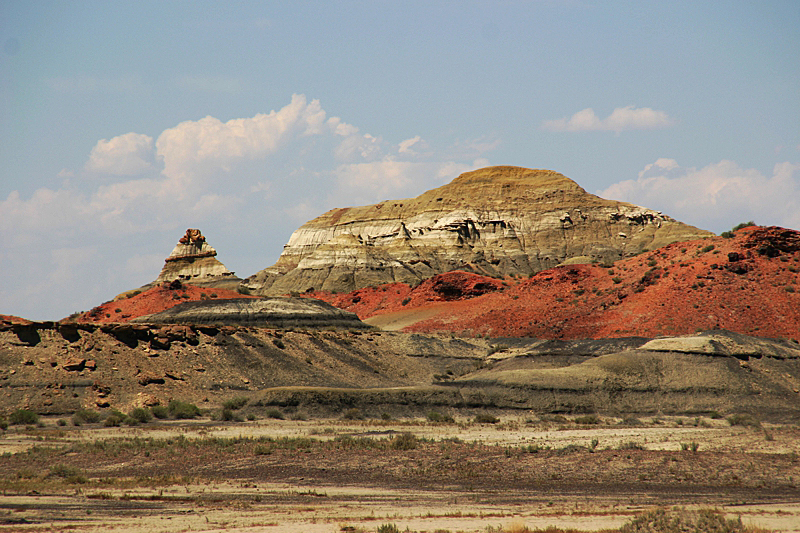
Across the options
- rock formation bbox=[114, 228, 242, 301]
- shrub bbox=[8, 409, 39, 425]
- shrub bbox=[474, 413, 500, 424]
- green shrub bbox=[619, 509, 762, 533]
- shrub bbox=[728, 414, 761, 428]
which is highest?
rock formation bbox=[114, 228, 242, 301]

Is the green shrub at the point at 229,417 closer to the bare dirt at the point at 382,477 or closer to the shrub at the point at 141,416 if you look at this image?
the bare dirt at the point at 382,477

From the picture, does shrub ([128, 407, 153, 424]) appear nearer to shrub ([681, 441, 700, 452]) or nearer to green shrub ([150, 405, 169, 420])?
green shrub ([150, 405, 169, 420])

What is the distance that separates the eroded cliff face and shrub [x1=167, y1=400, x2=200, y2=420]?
66.2 metres

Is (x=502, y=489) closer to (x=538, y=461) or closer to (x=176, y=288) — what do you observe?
(x=538, y=461)

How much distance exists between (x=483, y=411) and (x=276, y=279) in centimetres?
8153

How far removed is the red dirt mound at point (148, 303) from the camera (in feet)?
248

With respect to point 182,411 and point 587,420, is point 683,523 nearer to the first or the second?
point 587,420

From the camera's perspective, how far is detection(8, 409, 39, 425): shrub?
3266 cm

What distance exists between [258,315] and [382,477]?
40.3 meters

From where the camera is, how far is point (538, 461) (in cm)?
2408

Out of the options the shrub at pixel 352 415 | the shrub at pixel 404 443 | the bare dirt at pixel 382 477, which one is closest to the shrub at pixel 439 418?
the bare dirt at pixel 382 477

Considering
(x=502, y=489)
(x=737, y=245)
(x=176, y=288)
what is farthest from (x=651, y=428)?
(x=176, y=288)

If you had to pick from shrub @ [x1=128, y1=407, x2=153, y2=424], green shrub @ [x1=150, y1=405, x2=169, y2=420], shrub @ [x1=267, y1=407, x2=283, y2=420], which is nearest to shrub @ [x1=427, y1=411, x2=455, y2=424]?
shrub @ [x1=267, y1=407, x2=283, y2=420]

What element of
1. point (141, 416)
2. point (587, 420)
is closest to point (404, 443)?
point (587, 420)
